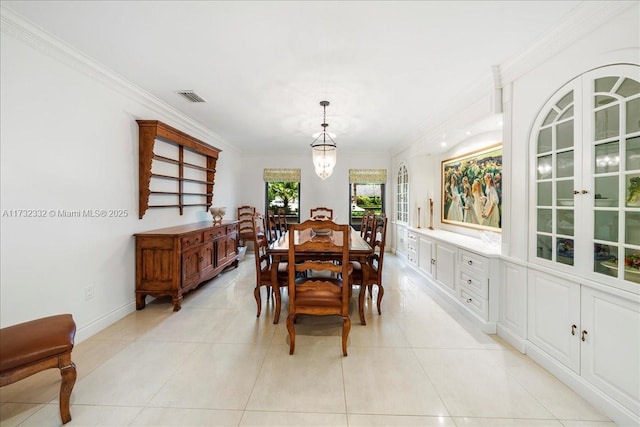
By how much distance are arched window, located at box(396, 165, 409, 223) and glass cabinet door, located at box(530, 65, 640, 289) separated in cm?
340

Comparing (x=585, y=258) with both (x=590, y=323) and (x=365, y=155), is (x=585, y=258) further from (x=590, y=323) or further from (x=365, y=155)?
(x=365, y=155)

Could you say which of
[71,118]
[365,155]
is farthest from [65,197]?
[365,155]

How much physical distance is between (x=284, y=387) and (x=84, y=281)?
2.10 meters

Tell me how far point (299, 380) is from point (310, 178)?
17.3 feet

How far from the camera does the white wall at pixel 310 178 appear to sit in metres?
6.75

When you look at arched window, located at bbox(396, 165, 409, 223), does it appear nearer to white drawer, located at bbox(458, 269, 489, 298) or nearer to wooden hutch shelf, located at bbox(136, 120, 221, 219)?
white drawer, located at bbox(458, 269, 489, 298)

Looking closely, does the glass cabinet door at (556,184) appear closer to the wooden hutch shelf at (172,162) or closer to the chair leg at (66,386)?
the chair leg at (66,386)

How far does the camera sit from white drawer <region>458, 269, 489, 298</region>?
2.64m

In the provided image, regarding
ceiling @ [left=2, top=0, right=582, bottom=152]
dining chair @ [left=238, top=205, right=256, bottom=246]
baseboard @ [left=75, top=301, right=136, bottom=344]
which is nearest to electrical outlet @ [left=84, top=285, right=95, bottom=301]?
baseboard @ [left=75, top=301, right=136, bottom=344]

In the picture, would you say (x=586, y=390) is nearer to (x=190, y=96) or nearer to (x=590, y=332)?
(x=590, y=332)

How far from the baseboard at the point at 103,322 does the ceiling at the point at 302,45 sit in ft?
7.98

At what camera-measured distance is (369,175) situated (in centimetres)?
673

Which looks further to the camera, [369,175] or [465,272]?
[369,175]

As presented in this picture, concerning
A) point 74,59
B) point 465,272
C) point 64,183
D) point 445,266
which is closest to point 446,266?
point 445,266
